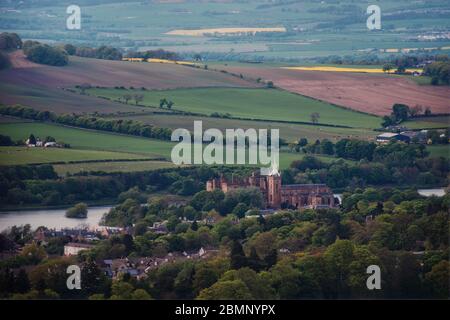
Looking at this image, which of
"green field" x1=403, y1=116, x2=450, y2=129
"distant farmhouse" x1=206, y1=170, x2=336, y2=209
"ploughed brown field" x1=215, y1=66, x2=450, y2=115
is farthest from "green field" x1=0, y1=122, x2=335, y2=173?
"ploughed brown field" x1=215, y1=66, x2=450, y2=115

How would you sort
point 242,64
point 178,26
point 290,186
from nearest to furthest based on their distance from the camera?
point 290,186
point 242,64
point 178,26

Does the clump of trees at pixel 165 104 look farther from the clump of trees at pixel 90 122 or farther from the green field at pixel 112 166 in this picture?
the green field at pixel 112 166

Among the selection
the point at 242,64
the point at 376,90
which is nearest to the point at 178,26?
the point at 242,64

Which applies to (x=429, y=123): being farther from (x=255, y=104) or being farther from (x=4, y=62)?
(x=4, y=62)

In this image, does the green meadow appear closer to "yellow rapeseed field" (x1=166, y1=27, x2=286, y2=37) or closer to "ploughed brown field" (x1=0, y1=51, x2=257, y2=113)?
"ploughed brown field" (x1=0, y1=51, x2=257, y2=113)

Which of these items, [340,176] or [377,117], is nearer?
[340,176]

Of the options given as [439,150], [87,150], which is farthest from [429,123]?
[87,150]

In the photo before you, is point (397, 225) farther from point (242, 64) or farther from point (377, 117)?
point (242, 64)
